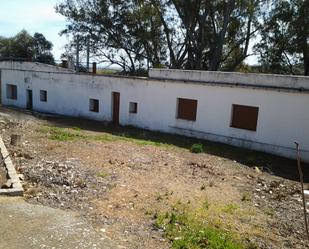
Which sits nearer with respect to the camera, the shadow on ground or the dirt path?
the dirt path

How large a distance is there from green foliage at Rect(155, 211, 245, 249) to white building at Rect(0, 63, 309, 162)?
9540mm

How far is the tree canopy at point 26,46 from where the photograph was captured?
41844 mm

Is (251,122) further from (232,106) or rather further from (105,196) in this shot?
(105,196)

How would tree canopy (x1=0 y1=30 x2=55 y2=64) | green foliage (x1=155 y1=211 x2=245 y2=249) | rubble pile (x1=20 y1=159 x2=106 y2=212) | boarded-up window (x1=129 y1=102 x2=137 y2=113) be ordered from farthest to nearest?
1. tree canopy (x1=0 y1=30 x2=55 y2=64)
2. boarded-up window (x1=129 y1=102 x2=137 y2=113)
3. rubble pile (x1=20 y1=159 x2=106 y2=212)
4. green foliage (x1=155 y1=211 x2=245 y2=249)

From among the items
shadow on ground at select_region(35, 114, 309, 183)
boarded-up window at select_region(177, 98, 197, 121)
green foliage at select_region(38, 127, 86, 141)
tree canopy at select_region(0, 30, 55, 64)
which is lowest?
shadow on ground at select_region(35, 114, 309, 183)

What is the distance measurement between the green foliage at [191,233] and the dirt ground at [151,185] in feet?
0.66

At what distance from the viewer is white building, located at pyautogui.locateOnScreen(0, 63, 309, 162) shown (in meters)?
16.3

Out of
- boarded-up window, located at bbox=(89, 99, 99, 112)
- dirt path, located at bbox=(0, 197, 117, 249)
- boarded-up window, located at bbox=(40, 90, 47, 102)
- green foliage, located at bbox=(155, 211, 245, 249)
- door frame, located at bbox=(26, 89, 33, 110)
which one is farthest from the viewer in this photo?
door frame, located at bbox=(26, 89, 33, 110)

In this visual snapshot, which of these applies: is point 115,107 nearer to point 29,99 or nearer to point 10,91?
point 29,99

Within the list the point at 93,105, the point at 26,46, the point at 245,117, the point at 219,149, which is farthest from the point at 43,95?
the point at 245,117

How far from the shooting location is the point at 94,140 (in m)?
16.1

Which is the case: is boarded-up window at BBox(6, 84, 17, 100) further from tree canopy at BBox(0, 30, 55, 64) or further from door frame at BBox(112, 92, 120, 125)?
door frame at BBox(112, 92, 120, 125)

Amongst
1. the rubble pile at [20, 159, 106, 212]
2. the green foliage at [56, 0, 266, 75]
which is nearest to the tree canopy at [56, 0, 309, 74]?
the green foliage at [56, 0, 266, 75]

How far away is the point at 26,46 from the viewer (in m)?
42.1
